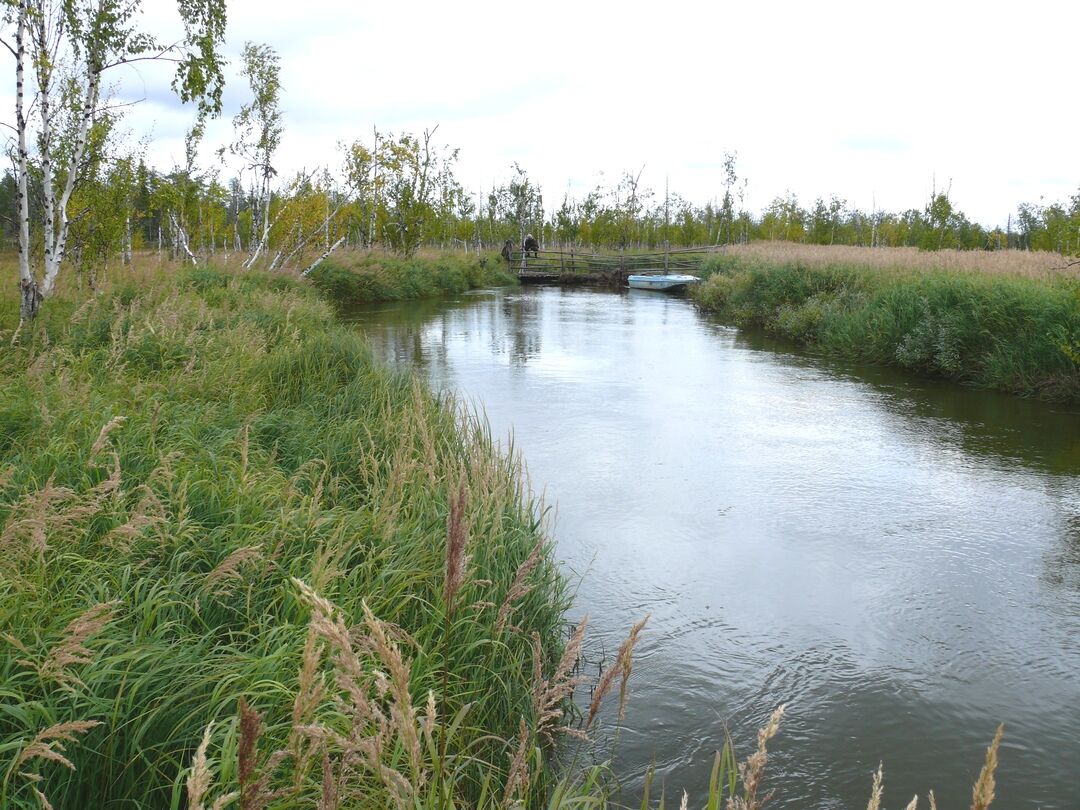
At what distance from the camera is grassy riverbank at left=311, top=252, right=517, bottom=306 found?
22.1 metres

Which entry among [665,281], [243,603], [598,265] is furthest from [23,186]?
[598,265]

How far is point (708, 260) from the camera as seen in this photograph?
91.0 ft

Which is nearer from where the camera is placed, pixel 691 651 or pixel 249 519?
pixel 249 519

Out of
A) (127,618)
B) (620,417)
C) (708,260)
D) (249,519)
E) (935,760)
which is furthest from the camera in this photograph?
(708,260)

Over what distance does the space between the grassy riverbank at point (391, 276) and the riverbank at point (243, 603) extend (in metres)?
15.8

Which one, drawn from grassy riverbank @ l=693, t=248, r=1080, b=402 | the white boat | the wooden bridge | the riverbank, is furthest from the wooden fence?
the riverbank

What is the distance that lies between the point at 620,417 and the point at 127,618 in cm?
720

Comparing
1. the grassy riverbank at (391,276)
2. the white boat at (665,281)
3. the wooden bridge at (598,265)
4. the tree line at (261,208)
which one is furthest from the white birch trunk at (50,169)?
the wooden bridge at (598,265)

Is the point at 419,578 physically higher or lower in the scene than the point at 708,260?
lower

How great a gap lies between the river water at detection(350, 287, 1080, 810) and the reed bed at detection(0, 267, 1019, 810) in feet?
1.44

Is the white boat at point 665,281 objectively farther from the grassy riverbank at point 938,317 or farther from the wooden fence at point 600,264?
the grassy riverbank at point 938,317

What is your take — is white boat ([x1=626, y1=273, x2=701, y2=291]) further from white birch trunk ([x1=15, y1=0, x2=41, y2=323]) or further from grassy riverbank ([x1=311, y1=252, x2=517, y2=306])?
white birch trunk ([x1=15, y1=0, x2=41, y2=323])

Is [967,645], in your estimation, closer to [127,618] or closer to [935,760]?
[935,760]

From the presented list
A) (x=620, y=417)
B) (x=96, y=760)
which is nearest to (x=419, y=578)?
(x=96, y=760)
